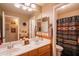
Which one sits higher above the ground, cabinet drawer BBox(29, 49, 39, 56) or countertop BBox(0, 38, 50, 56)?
countertop BBox(0, 38, 50, 56)

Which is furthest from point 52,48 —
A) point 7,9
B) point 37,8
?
point 7,9

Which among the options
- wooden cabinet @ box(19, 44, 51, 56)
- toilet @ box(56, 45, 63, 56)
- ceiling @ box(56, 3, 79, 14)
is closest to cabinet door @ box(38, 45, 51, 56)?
wooden cabinet @ box(19, 44, 51, 56)

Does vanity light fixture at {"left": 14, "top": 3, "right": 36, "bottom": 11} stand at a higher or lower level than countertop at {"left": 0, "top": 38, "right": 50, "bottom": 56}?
higher

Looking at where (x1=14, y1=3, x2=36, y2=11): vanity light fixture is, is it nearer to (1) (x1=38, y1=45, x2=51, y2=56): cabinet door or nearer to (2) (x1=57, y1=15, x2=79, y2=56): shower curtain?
(2) (x1=57, y1=15, x2=79, y2=56): shower curtain

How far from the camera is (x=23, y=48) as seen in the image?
1351 millimetres

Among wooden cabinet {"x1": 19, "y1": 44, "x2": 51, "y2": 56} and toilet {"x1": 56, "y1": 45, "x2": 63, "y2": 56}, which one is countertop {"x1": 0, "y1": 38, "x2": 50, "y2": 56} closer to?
wooden cabinet {"x1": 19, "y1": 44, "x2": 51, "y2": 56}

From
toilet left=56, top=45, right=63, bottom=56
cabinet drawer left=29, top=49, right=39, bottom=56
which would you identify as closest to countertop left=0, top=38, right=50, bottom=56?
cabinet drawer left=29, top=49, right=39, bottom=56

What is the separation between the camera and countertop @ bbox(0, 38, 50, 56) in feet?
4.20

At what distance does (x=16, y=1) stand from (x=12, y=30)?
452 millimetres

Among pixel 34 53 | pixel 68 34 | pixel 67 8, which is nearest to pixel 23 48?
pixel 34 53

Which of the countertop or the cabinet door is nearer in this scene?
the countertop

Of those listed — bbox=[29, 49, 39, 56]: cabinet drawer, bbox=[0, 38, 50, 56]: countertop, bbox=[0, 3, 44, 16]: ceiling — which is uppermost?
bbox=[0, 3, 44, 16]: ceiling

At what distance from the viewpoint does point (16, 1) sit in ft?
4.45

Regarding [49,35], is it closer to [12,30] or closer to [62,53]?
[62,53]
